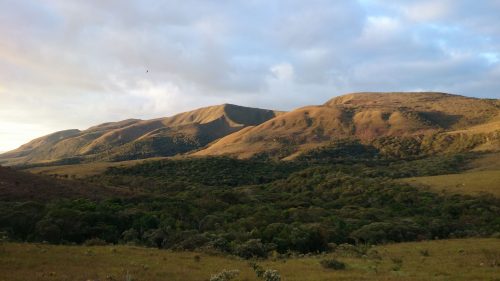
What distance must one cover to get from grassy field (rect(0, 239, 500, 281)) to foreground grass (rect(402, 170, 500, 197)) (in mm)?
46890

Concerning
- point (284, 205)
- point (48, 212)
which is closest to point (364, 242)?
point (284, 205)

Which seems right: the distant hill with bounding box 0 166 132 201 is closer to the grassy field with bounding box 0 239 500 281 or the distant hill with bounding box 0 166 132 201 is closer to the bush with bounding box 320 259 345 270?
the grassy field with bounding box 0 239 500 281

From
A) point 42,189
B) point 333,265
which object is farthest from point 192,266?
point 42,189

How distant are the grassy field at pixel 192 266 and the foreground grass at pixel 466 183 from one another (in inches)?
1846

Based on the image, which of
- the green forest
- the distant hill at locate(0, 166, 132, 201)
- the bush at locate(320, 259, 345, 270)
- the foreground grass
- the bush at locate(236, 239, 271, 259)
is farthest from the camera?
the foreground grass

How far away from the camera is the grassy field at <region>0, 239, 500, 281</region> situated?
2219cm

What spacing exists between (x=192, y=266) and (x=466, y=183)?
70.7 meters

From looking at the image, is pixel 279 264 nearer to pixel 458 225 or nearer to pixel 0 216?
pixel 0 216

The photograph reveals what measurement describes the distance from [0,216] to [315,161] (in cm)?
12638

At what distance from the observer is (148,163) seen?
142m

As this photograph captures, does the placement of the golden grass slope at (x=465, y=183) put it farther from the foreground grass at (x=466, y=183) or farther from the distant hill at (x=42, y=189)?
the distant hill at (x=42, y=189)

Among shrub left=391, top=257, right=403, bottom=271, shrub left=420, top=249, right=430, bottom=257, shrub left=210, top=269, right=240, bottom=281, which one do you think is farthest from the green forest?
shrub left=210, top=269, right=240, bottom=281

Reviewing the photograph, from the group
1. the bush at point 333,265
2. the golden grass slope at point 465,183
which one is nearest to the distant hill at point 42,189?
the bush at point 333,265

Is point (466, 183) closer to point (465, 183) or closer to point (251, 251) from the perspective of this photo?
point (465, 183)
